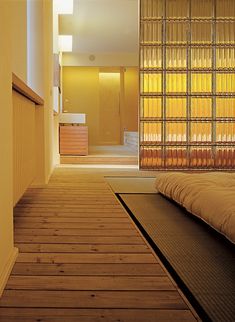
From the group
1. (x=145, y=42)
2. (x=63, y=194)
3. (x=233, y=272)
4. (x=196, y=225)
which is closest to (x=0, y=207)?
(x=233, y=272)

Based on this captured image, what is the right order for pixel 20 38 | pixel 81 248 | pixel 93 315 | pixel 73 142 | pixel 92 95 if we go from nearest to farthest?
pixel 93 315 < pixel 81 248 < pixel 20 38 < pixel 73 142 < pixel 92 95

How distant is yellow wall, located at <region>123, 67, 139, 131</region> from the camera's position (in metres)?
11.8

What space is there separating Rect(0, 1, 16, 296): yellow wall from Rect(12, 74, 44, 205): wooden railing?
0.62 m

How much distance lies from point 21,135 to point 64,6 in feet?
14.3

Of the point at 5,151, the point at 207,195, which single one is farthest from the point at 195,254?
the point at 5,151

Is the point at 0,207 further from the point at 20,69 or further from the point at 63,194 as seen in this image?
the point at 20,69

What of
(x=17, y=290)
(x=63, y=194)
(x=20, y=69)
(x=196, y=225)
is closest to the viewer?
(x=17, y=290)

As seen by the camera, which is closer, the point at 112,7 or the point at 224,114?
the point at 224,114

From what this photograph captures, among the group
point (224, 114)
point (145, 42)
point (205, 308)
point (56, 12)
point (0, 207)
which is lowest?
point (205, 308)

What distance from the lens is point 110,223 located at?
256 centimetres

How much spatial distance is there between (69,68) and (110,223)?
8.88 metres

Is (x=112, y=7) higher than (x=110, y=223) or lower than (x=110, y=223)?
higher

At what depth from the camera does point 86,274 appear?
1639mm

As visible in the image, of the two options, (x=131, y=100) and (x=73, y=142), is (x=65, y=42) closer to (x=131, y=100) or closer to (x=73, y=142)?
(x=73, y=142)
